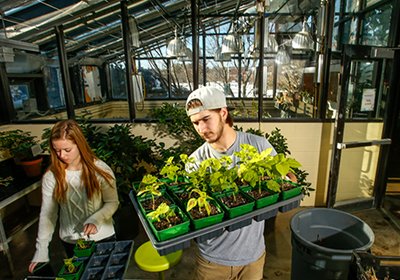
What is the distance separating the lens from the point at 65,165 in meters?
1.42

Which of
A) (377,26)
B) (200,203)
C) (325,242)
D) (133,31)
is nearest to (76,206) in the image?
(200,203)

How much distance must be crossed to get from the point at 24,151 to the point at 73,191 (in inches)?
54.6

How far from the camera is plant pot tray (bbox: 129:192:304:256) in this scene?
83 cm

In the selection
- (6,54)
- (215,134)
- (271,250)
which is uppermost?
(6,54)

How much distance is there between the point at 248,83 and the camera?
5.71 m

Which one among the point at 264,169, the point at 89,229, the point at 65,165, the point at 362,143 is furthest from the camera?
the point at 362,143

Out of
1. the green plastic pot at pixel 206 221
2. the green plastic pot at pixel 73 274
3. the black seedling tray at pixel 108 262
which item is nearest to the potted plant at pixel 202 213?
the green plastic pot at pixel 206 221

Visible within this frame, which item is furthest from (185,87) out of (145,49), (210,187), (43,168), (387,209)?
(210,187)

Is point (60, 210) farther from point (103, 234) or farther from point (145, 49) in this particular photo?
point (145, 49)

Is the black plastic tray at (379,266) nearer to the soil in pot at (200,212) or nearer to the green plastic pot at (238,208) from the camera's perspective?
the green plastic pot at (238,208)

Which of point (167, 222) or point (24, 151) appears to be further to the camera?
point (24, 151)

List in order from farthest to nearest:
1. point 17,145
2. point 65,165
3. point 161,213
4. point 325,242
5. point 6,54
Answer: point 17,145
point 6,54
point 325,242
point 65,165
point 161,213

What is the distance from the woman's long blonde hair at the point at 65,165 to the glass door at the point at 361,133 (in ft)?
7.66

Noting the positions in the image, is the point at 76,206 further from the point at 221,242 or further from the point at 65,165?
the point at 221,242
